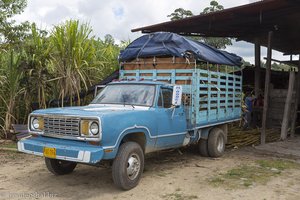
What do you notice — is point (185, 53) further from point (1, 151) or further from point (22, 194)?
point (1, 151)

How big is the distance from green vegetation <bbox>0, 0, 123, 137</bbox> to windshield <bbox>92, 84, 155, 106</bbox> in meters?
2.37

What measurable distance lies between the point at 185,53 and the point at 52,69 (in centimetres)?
385

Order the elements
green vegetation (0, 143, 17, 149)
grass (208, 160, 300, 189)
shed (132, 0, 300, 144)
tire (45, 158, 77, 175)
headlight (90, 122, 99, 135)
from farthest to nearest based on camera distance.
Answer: shed (132, 0, 300, 144) < green vegetation (0, 143, 17, 149) < tire (45, 158, 77, 175) < grass (208, 160, 300, 189) < headlight (90, 122, 99, 135)

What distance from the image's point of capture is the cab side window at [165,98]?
6.61 metres

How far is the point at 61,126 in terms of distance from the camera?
5.50 meters

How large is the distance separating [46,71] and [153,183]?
508 cm

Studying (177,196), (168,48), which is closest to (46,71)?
(168,48)

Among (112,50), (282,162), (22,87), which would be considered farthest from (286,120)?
(22,87)

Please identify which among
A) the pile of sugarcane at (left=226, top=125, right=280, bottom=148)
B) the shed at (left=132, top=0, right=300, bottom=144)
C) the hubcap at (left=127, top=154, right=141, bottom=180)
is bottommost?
the pile of sugarcane at (left=226, top=125, right=280, bottom=148)

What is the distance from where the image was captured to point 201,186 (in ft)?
19.2

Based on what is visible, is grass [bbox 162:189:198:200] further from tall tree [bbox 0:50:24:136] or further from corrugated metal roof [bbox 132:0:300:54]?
tall tree [bbox 0:50:24:136]

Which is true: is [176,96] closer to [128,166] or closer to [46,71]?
[128,166]

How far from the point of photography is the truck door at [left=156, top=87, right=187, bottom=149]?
6309 millimetres

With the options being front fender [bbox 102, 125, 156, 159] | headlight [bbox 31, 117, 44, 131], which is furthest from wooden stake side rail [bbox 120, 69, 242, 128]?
headlight [bbox 31, 117, 44, 131]
